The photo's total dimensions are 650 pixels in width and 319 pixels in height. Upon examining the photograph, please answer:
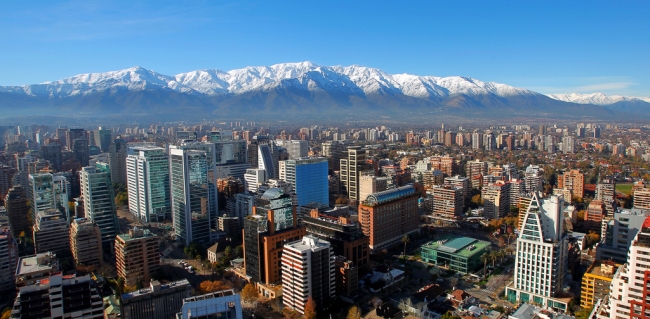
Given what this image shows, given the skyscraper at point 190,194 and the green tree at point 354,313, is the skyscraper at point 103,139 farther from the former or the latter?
the green tree at point 354,313

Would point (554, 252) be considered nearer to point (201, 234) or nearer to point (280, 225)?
point (280, 225)

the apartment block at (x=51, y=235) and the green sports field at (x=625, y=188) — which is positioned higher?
the apartment block at (x=51, y=235)

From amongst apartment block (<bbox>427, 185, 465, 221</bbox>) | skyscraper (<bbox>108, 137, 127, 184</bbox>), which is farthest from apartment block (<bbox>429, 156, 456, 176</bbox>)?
skyscraper (<bbox>108, 137, 127, 184</bbox>)

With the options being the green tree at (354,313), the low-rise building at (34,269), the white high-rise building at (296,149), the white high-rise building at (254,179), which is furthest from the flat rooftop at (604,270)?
the white high-rise building at (296,149)

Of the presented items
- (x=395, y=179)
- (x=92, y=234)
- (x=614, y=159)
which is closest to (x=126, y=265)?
(x=92, y=234)

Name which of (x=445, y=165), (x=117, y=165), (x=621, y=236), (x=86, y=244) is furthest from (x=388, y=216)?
(x=117, y=165)

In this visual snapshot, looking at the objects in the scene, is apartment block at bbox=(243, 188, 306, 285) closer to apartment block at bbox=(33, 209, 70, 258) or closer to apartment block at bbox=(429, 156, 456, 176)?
apartment block at bbox=(33, 209, 70, 258)
